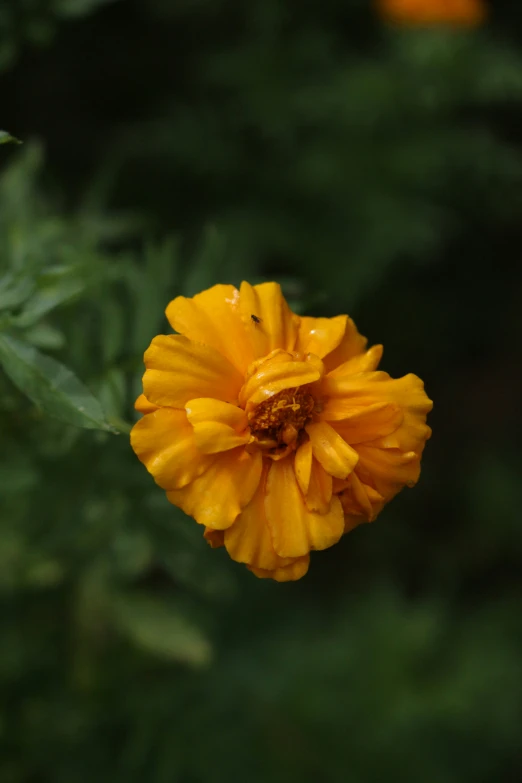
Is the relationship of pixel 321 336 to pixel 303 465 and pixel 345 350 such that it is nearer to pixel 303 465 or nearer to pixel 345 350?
pixel 345 350

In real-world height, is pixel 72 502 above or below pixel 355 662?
above

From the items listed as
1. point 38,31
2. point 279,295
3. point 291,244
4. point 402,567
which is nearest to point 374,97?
point 291,244

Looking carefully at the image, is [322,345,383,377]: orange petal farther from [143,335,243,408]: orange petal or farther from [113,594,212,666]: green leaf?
[113,594,212,666]: green leaf

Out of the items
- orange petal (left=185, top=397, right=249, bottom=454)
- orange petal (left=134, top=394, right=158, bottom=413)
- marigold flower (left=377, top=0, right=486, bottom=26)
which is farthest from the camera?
marigold flower (left=377, top=0, right=486, bottom=26)

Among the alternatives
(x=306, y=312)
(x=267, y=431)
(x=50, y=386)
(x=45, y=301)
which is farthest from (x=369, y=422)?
(x=306, y=312)

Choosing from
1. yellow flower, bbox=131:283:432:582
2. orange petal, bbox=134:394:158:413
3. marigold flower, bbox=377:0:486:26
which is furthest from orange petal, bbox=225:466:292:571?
marigold flower, bbox=377:0:486:26

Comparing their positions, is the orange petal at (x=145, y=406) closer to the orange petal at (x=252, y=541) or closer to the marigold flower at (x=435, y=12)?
the orange petal at (x=252, y=541)

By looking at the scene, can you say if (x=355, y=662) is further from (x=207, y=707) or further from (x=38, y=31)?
(x=38, y=31)
